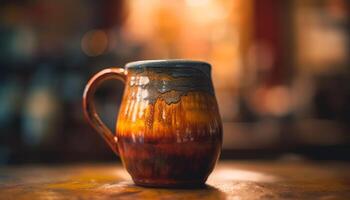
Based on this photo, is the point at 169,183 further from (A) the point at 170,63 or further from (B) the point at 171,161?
(A) the point at 170,63

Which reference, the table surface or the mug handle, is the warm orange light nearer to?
the table surface

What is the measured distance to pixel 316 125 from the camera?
10.8 ft

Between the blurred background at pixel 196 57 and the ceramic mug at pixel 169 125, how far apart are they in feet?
6.05

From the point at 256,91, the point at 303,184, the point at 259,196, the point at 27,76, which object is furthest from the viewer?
the point at 256,91

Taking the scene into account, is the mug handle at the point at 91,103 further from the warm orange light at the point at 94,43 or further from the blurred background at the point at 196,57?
the warm orange light at the point at 94,43

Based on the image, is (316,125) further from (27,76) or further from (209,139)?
(209,139)

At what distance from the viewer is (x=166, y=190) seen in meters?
0.89

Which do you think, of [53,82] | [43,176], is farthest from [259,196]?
[53,82]

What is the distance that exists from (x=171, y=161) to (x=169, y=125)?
6 cm

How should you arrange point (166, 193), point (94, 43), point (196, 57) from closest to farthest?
point (166, 193) < point (94, 43) < point (196, 57)

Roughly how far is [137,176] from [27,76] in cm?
233

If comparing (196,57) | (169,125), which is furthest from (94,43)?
(169,125)

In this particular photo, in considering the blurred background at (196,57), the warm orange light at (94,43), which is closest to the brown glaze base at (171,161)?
the blurred background at (196,57)

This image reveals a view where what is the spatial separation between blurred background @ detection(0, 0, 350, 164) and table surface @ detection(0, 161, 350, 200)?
1620 millimetres
